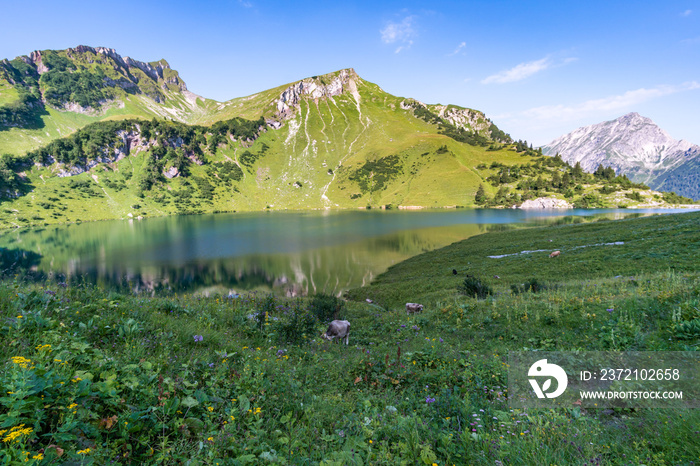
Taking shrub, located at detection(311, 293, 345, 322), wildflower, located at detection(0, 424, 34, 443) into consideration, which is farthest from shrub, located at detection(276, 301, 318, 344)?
wildflower, located at detection(0, 424, 34, 443)

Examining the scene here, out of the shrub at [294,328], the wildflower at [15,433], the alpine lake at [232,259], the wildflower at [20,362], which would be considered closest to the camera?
the wildflower at [15,433]

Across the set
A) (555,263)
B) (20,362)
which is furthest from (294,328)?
(555,263)

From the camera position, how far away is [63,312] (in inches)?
237

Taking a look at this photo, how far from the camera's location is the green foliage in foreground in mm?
3055

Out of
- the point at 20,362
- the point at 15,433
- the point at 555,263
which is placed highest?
the point at 20,362

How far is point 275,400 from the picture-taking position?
4742 millimetres

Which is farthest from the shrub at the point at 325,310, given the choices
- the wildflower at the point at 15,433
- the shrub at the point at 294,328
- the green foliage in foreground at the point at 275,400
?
the wildflower at the point at 15,433

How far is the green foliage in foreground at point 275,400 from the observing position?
305 cm

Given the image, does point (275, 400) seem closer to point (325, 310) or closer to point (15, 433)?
point (15, 433)

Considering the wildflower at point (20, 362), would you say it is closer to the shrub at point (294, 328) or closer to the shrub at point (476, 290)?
the shrub at point (294, 328)

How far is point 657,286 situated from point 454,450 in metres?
12.6

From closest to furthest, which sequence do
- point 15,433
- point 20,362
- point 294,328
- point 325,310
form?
point 15,433 < point 20,362 < point 294,328 < point 325,310

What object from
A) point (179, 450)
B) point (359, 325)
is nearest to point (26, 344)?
point (179, 450)

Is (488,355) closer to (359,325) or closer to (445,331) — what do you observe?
(445,331)
